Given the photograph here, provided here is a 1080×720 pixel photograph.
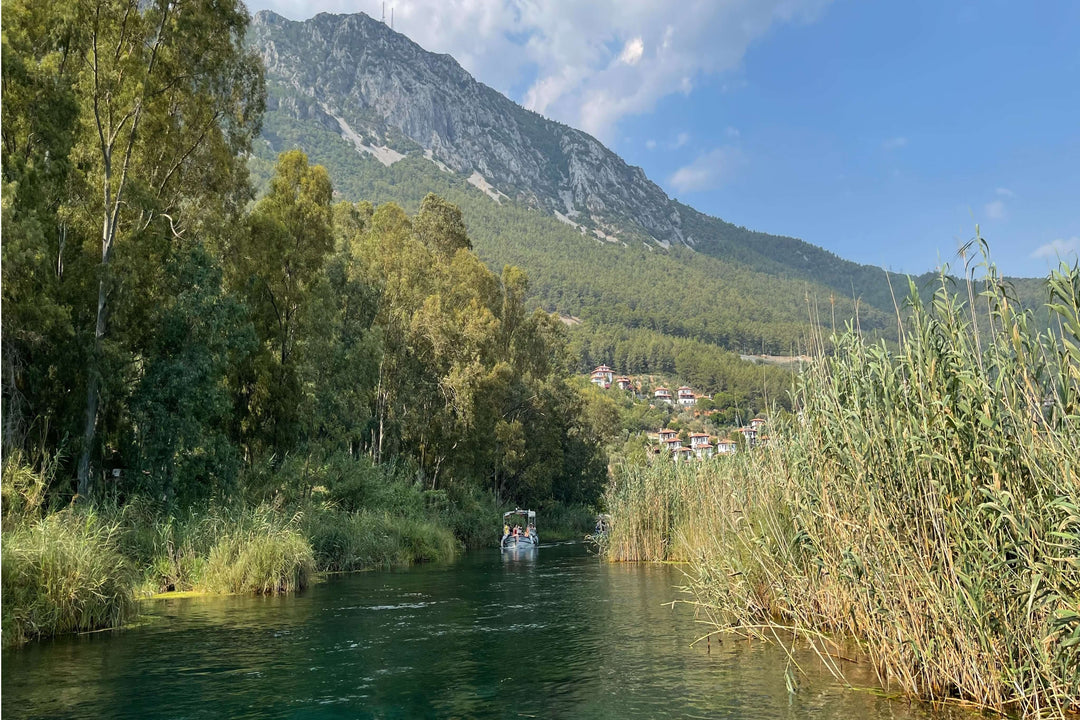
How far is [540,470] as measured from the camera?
2094 inches

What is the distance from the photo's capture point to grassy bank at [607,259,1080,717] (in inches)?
257

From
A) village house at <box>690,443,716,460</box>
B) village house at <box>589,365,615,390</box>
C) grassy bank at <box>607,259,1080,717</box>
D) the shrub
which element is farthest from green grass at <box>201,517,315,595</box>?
village house at <box>589,365,615,390</box>

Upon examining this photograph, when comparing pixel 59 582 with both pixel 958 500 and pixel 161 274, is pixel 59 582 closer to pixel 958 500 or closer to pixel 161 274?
pixel 161 274

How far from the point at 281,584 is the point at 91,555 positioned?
23.0 ft

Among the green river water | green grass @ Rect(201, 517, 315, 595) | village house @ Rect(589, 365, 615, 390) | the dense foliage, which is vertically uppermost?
village house @ Rect(589, 365, 615, 390)

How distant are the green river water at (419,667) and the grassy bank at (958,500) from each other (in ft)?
3.08

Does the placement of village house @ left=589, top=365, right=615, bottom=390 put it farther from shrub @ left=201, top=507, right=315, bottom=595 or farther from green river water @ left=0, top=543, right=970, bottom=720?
green river water @ left=0, top=543, right=970, bottom=720

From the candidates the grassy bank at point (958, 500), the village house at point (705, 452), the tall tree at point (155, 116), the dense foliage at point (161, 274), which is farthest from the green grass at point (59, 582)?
the village house at point (705, 452)

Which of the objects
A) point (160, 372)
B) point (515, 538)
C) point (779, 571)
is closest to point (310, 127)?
point (515, 538)

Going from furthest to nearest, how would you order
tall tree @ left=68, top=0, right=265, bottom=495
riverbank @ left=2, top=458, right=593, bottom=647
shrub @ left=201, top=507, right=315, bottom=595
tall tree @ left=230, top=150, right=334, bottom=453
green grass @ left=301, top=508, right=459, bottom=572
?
1. tall tree @ left=230, top=150, right=334, bottom=453
2. green grass @ left=301, top=508, right=459, bottom=572
3. tall tree @ left=68, top=0, right=265, bottom=495
4. shrub @ left=201, top=507, right=315, bottom=595
5. riverbank @ left=2, top=458, right=593, bottom=647

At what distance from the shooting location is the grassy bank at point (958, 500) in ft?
21.5

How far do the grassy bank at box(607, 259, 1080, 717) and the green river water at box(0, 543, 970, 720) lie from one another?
938mm

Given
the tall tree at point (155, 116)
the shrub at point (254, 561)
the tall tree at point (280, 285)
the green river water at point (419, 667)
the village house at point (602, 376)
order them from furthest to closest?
the village house at point (602, 376), the tall tree at point (280, 285), the tall tree at point (155, 116), the shrub at point (254, 561), the green river water at point (419, 667)

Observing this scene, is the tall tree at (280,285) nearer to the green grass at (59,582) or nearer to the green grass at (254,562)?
the green grass at (254,562)
